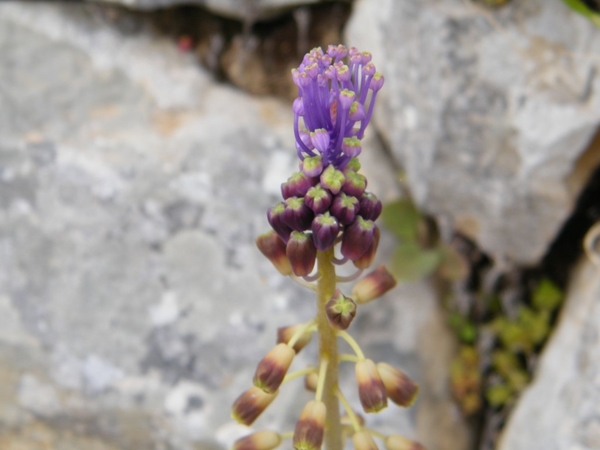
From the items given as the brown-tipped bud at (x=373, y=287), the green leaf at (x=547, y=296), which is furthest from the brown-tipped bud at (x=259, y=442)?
the green leaf at (x=547, y=296)

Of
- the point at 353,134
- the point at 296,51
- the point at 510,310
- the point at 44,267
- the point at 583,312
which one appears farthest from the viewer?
the point at 296,51

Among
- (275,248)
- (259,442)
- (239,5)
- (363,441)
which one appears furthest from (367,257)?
(239,5)

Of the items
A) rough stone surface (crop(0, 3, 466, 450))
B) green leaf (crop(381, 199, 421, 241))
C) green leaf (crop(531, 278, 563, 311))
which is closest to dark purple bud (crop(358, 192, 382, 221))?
rough stone surface (crop(0, 3, 466, 450))

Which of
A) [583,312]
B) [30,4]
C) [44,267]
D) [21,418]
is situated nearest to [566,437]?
[583,312]

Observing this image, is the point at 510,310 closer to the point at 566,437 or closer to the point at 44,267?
the point at 566,437

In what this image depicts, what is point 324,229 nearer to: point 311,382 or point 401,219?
point 311,382

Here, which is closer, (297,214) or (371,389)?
(297,214)

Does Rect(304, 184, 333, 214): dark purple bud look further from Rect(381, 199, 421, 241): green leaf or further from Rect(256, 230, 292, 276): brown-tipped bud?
Rect(381, 199, 421, 241): green leaf
